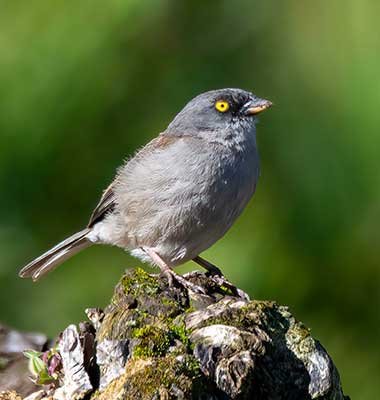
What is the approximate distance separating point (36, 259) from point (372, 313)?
2.14 m

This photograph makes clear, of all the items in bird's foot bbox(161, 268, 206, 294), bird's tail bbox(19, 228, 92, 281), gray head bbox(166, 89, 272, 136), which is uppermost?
gray head bbox(166, 89, 272, 136)

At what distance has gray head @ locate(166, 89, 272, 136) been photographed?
5535 millimetres

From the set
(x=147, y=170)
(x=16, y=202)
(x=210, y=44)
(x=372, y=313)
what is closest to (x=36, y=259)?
(x=16, y=202)

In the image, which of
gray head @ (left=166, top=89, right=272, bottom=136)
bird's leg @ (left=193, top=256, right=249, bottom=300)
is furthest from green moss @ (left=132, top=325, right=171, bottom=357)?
gray head @ (left=166, top=89, right=272, bottom=136)

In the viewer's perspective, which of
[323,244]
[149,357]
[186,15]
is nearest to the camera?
[149,357]

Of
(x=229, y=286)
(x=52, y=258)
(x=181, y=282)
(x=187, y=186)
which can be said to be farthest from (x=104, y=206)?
(x=181, y=282)

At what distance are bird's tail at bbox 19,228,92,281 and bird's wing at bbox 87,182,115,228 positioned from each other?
0.12m

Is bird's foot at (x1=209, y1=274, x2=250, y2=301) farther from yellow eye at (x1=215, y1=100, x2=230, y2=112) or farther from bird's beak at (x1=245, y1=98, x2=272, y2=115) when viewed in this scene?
yellow eye at (x1=215, y1=100, x2=230, y2=112)

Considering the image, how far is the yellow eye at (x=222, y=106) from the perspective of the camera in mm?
5562

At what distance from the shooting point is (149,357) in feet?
11.4

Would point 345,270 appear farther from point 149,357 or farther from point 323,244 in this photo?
point 149,357

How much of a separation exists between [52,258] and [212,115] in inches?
53.8

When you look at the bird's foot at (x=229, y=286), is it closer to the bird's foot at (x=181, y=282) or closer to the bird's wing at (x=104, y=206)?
the bird's foot at (x=181, y=282)

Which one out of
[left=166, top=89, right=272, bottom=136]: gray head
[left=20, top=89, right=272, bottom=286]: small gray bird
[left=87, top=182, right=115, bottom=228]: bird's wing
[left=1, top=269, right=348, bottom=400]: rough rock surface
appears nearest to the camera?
[left=1, top=269, right=348, bottom=400]: rough rock surface
